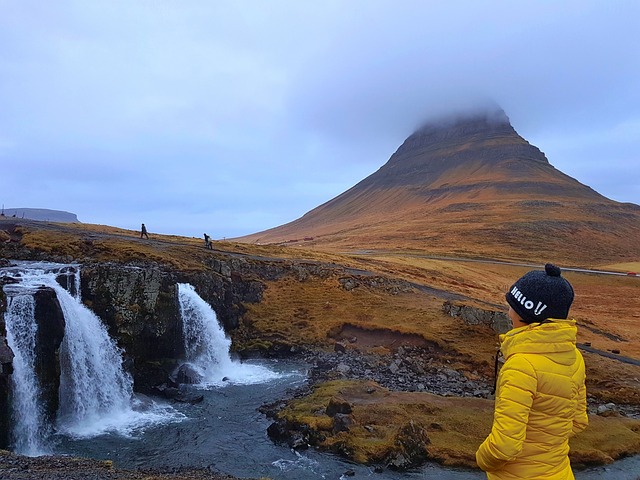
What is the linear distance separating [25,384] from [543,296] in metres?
21.6

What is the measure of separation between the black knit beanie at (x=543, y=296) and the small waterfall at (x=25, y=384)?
19991 mm

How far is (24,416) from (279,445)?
10.5 meters

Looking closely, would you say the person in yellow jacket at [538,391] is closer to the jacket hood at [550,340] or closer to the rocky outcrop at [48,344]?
the jacket hood at [550,340]

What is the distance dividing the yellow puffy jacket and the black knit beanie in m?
0.13

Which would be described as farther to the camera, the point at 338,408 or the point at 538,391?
the point at 338,408

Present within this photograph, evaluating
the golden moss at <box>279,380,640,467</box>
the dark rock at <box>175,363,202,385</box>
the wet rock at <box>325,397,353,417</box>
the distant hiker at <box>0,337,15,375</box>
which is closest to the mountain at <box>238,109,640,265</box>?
the dark rock at <box>175,363,202,385</box>

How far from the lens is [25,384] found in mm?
19500

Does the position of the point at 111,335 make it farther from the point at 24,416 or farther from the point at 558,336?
the point at 558,336

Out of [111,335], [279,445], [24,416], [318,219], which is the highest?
[318,219]

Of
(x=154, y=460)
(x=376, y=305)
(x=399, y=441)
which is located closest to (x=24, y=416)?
(x=154, y=460)

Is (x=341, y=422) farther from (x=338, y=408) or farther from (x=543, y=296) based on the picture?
(x=543, y=296)

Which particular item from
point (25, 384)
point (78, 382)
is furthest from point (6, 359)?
point (78, 382)

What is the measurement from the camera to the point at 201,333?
31.3 meters

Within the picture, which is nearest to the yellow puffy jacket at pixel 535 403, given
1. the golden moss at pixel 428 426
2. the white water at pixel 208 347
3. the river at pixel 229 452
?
the river at pixel 229 452
